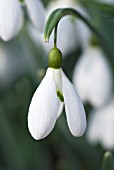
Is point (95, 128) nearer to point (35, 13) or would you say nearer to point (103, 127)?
point (103, 127)

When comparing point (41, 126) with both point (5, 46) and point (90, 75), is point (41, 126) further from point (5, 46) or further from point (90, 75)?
point (5, 46)

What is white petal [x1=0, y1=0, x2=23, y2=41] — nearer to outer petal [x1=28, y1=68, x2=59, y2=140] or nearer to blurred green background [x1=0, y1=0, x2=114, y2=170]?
outer petal [x1=28, y1=68, x2=59, y2=140]

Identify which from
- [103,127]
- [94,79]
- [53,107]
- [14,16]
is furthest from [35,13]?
[103,127]

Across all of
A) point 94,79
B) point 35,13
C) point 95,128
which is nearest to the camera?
point 35,13

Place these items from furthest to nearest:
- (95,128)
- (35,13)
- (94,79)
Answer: (95,128) → (94,79) → (35,13)

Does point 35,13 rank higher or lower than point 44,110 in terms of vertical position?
higher

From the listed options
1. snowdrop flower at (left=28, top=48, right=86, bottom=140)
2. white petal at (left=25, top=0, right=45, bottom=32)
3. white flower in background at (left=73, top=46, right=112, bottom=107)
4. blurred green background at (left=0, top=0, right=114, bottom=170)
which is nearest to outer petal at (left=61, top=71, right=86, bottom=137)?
snowdrop flower at (left=28, top=48, right=86, bottom=140)

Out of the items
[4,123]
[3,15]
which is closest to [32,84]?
[4,123]

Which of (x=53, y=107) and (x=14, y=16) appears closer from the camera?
(x=53, y=107)
